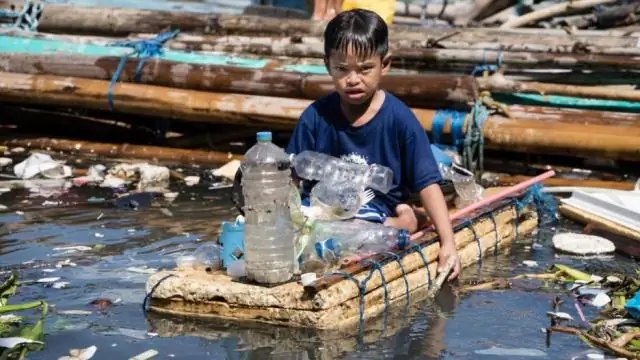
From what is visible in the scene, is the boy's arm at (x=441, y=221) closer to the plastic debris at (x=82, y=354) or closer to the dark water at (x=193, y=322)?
the dark water at (x=193, y=322)

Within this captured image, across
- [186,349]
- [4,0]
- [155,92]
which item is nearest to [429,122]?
[155,92]

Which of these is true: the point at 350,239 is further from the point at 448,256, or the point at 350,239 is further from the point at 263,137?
the point at 263,137

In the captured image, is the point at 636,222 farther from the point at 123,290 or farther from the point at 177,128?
the point at 177,128

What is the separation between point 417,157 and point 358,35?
28.5 inches

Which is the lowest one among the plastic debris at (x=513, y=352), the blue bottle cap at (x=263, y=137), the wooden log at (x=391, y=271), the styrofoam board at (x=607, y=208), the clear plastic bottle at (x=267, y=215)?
the plastic debris at (x=513, y=352)

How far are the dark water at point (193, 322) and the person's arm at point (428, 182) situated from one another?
27 cm

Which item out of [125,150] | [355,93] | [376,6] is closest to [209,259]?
[355,93]

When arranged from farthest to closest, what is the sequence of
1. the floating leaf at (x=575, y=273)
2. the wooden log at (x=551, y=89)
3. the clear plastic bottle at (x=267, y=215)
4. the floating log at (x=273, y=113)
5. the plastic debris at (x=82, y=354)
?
1. the wooden log at (x=551, y=89)
2. the floating log at (x=273, y=113)
3. the floating leaf at (x=575, y=273)
4. the clear plastic bottle at (x=267, y=215)
5. the plastic debris at (x=82, y=354)

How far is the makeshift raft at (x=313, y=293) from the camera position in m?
4.67

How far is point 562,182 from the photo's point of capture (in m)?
8.58

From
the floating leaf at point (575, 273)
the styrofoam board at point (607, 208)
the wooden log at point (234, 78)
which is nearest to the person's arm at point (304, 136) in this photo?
the floating leaf at point (575, 273)

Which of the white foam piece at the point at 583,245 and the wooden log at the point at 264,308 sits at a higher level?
the wooden log at the point at 264,308

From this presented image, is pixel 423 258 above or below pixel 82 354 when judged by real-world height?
above

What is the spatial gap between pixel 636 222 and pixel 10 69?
22.5 feet
